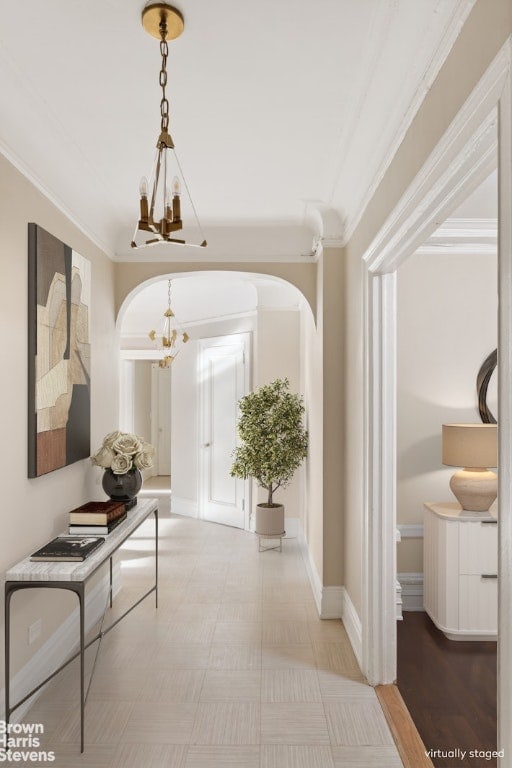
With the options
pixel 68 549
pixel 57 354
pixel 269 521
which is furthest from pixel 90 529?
pixel 269 521

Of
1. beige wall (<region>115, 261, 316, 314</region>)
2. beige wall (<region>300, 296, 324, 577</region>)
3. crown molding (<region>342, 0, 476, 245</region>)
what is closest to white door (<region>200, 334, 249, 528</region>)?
beige wall (<region>300, 296, 324, 577</region>)

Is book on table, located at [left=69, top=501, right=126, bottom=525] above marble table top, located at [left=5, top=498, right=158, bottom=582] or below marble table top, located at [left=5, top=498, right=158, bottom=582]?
above

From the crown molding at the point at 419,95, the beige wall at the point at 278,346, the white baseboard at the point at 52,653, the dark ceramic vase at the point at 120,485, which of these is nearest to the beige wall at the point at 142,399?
the beige wall at the point at 278,346

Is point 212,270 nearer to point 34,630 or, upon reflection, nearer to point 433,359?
point 433,359

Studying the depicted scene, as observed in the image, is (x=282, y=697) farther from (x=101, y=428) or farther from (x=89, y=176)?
(x=89, y=176)

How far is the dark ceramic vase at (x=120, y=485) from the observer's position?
3.51m

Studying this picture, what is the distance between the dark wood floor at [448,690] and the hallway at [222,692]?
22cm

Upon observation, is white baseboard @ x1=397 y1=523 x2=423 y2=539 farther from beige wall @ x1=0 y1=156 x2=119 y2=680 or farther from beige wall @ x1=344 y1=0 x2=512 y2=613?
beige wall @ x1=0 y1=156 x2=119 y2=680

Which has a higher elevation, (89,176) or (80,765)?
(89,176)

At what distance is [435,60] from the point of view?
5.92 feet

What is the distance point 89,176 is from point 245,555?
3.56 meters

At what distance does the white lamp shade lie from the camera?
3367 mm

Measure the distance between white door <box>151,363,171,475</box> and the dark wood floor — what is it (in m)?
7.08

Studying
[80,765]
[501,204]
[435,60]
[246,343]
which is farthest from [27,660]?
[246,343]
